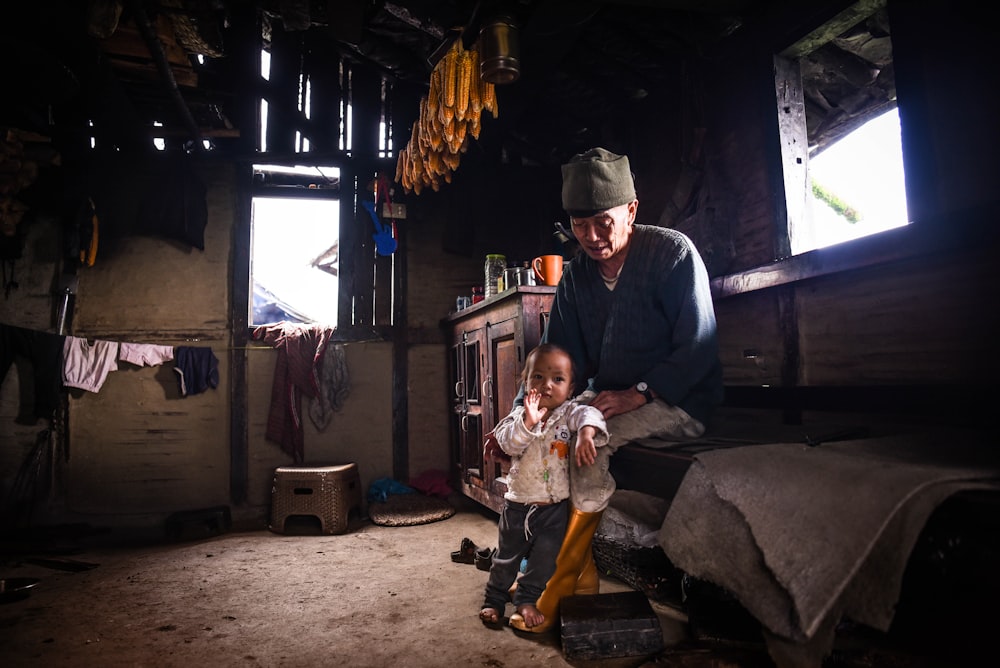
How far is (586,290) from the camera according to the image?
3.25 metres

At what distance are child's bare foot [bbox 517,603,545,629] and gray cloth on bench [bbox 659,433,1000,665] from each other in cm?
101

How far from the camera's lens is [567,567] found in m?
2.76

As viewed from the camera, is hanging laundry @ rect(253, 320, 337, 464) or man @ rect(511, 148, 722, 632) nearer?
man @ rect(511, 148, 722, 632)

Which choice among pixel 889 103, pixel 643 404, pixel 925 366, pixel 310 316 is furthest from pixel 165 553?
pixel 889 103

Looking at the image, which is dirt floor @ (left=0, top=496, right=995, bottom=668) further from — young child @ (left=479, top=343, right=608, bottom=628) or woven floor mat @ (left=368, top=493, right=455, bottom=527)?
woven floor mat @ (left=368, top=493, right=455, bottom=527)

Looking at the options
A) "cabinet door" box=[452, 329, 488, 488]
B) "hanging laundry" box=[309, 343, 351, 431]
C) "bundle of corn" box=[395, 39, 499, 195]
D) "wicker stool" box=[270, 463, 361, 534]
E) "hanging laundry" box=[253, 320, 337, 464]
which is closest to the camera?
"bundle of corn" box=[395, 39, 499, 195]

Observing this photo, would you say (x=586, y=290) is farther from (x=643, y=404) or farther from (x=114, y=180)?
(x=114, y=180)

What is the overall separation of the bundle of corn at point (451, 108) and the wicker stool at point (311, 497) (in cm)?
305

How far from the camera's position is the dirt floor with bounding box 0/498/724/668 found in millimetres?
2619

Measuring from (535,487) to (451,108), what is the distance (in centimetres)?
290

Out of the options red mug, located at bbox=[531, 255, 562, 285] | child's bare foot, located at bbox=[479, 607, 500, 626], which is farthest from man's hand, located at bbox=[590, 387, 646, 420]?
red mug, located at bbox=[531, 255, 562, 285]

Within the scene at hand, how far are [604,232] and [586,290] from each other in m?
0.39

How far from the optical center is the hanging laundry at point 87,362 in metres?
5.46

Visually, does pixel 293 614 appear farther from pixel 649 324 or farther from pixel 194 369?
pixel 194 369
